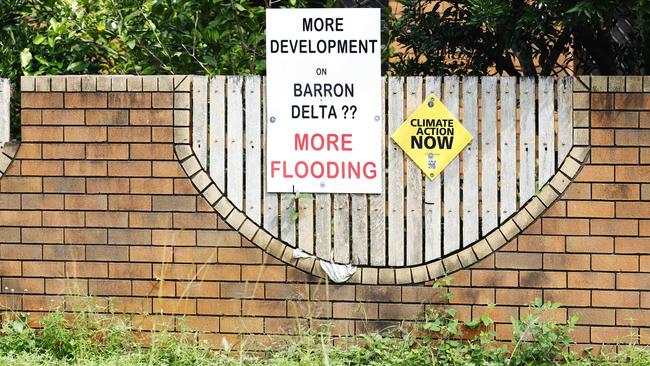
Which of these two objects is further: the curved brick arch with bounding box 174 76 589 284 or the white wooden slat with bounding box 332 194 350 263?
the white wooden slat with bounding box 332 194 350 263

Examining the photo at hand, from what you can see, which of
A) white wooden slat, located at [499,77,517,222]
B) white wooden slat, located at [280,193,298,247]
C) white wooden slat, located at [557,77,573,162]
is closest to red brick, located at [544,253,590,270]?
white wooden slat, located at [499,77,517,222]

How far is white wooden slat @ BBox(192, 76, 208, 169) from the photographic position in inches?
199

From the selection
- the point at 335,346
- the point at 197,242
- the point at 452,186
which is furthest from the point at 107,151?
the point at 452,186

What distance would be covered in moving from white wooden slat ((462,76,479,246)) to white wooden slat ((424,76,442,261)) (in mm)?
145

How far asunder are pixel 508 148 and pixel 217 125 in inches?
65.4

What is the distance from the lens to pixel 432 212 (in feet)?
16.2

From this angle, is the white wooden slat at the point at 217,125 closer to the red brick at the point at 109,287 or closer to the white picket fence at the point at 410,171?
the white picket fence at the point at 410,171

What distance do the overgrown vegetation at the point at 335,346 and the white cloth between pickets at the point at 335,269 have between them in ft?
1.02

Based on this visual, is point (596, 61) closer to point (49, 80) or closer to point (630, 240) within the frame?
point (630, 240)

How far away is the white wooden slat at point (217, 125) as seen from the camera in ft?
16.5

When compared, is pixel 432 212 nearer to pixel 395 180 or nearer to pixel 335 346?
pixel 395 180

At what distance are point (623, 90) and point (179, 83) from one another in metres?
2.50

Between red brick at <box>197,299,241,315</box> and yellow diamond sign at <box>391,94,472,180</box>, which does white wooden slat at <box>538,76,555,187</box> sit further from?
red brick at <box>197,299,241,315</box>

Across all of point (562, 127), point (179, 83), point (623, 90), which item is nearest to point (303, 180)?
point (179, 83)
